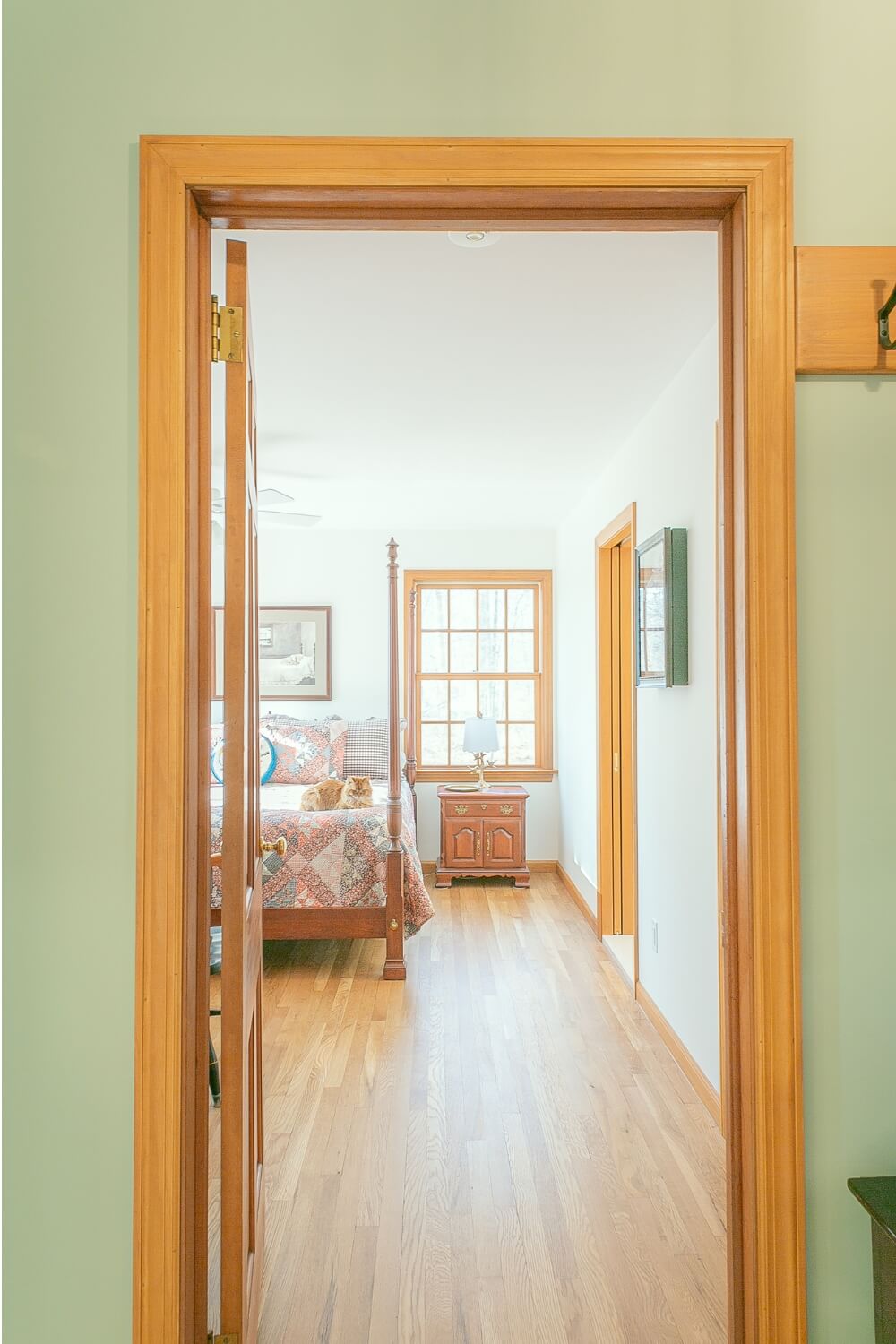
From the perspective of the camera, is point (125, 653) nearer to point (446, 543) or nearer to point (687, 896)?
point (687, 896)

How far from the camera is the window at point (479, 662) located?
6.55 m

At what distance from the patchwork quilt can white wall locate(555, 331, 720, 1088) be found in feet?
3.73

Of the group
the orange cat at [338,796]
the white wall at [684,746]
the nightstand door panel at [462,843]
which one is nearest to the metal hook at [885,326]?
the white wall at [684,746]

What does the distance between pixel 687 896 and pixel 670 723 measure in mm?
645

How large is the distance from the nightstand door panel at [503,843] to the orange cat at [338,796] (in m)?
1.33

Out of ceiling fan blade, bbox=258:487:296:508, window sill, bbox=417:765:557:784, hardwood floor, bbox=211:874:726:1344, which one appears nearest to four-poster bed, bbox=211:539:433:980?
hardwood floor, bbox=211:874:726:1344

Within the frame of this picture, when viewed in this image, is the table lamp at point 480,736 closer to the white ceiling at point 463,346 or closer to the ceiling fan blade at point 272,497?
the white ceiling at point 463,346

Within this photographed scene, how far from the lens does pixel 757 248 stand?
128 cm

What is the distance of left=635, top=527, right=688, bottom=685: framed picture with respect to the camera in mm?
3102

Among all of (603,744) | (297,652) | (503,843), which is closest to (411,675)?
(297,652)

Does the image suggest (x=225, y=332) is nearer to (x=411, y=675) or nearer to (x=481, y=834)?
(x=481, y=834)

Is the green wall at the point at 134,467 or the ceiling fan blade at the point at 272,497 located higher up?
the ceiling fan blade at the point at 272,497

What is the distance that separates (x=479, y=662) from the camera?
658 cm

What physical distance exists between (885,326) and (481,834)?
5003 millimetres
